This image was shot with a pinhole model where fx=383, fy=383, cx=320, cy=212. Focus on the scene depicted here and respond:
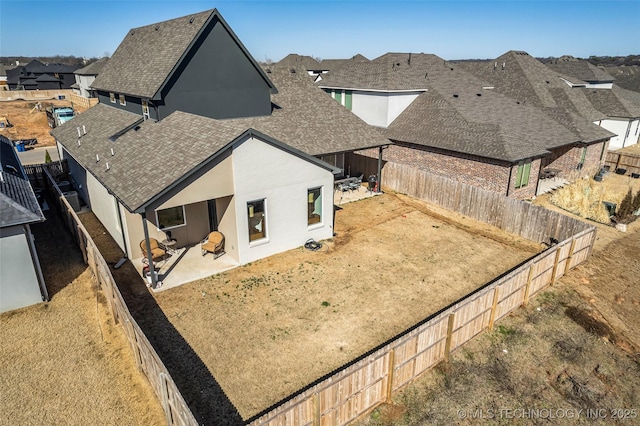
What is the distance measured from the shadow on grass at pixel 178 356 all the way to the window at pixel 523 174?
21466 mm

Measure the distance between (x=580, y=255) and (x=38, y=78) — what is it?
3873 inches

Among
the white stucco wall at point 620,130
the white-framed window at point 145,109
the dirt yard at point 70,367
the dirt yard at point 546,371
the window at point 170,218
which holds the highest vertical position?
the white-framed window at point 145,109

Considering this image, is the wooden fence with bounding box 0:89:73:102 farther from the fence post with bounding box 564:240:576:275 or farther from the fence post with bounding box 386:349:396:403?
the fence post with bounding box 564:240:576:275

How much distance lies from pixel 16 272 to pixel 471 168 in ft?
78.4

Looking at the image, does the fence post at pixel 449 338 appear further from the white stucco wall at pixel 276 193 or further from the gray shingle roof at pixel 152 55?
the gray shingle roof at pixel 152 55

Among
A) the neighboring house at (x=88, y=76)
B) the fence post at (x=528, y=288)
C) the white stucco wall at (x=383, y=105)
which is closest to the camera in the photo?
the fence post at (x=528, y=288)

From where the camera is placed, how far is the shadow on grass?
934cm

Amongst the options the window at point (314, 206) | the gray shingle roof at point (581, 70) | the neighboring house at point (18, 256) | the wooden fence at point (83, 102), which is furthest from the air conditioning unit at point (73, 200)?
the gray shingle roof at point (581, 70)

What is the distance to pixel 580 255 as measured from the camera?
641 inches

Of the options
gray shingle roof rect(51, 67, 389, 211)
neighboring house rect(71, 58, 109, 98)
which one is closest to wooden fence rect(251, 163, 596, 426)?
gray shingle roof rect(51, 67, 389, 211)

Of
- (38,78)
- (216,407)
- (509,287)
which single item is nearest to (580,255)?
(509,287)

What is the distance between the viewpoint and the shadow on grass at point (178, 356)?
934 cm

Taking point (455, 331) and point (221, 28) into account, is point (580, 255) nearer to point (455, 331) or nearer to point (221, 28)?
point (455, 331)

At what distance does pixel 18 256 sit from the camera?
1275cm
